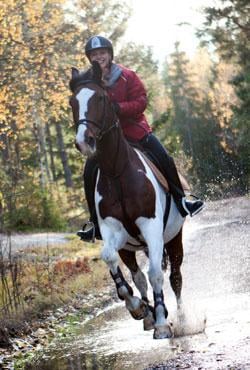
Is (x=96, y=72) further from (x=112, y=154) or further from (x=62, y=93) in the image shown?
(x=62, y=93)

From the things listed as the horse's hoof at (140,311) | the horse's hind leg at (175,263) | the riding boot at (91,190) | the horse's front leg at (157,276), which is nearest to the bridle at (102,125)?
the riding boot at (91,190)

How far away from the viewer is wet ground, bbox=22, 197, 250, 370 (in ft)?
22.6

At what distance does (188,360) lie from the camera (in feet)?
22.1

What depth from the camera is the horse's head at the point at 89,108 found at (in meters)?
6.54

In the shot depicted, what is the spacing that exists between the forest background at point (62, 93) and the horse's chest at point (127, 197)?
3.64m

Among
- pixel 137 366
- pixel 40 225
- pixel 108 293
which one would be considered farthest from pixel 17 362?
pixel 40 225

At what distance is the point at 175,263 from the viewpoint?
9.45 meters

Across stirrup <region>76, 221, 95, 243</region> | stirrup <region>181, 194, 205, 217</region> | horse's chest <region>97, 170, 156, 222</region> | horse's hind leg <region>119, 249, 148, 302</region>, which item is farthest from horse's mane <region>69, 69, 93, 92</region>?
horse's hind leg <region>119, 249, 148, 302</region>

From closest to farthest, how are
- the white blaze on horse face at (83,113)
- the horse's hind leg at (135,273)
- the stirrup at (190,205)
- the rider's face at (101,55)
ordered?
the white blaze on horse face at (83,113) < the rider's face at (101,55) < the horse's hind leg at (135,273) < the stirrup at (190,205)

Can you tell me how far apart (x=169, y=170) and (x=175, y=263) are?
63.7 inches

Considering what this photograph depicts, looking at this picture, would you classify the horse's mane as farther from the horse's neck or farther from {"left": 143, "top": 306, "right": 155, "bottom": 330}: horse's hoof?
{"left": 143, "top": 306, "right": 155, "bottom": 330}: horse's hoof

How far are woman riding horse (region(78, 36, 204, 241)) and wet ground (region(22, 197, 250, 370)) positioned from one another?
1.43 m

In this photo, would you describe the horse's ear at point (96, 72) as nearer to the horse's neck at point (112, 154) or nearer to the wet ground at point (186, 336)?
the horse's neck at point (112, 154)

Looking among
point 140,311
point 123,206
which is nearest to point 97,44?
point 123,206
